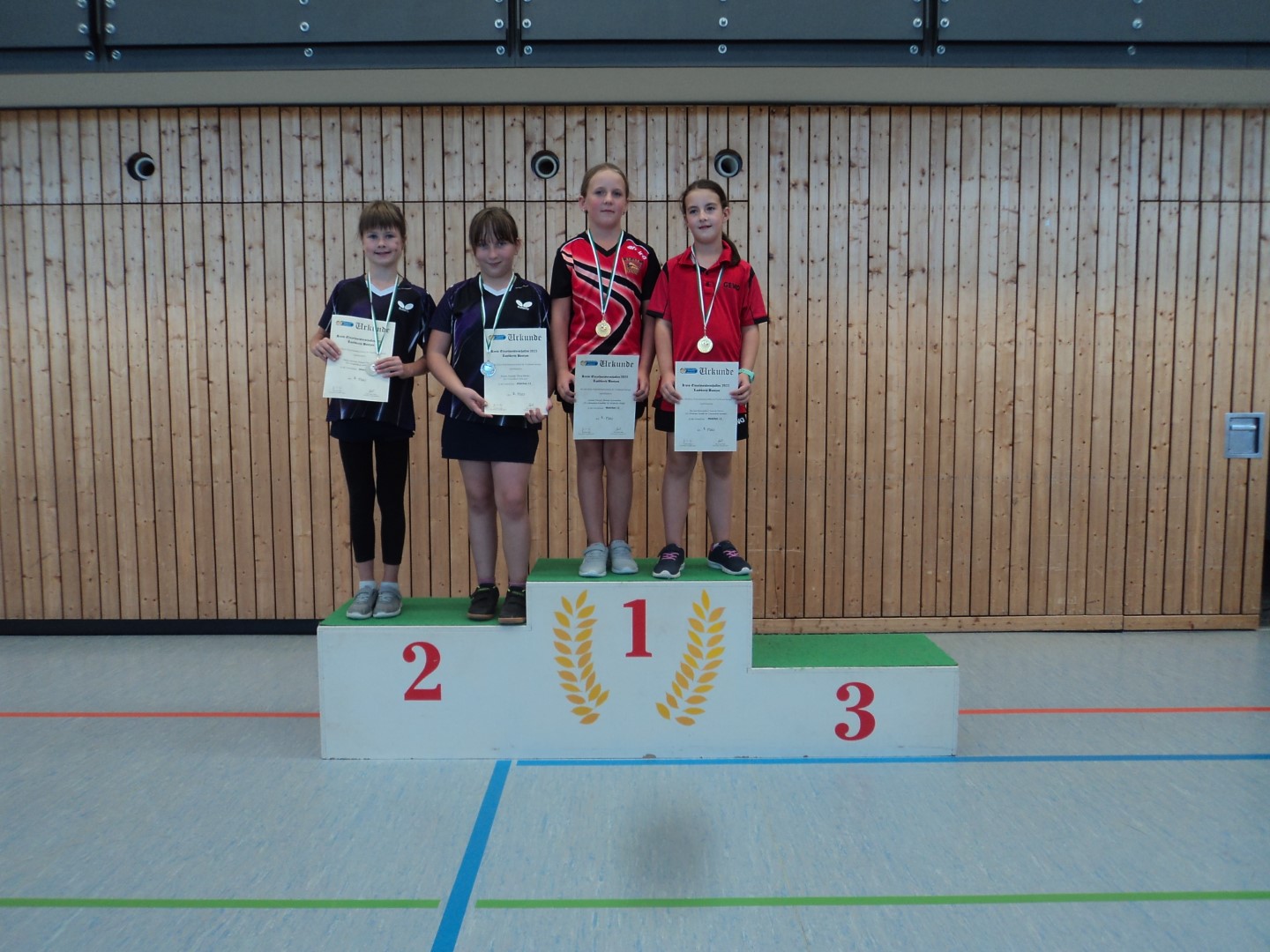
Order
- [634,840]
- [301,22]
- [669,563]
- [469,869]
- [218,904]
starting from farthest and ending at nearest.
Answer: [301,22]
[669,563]
[634,840]
[469,869]
[218,904]

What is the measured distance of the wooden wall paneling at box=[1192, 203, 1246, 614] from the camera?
4.51 metres

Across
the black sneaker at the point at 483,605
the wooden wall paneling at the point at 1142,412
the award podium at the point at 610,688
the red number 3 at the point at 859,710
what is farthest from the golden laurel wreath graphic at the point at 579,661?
the wooden wall paneling at the point at 1142,412

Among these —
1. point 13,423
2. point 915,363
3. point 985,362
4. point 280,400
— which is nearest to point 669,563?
point 915,363

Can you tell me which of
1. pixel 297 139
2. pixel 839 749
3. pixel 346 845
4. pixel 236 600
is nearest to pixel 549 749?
pixel 346 845

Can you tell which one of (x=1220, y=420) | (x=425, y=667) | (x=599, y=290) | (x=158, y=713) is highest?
(x=599, y=290)

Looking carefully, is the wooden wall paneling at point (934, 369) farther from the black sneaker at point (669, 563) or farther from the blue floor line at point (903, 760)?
the black sneaker at point (669, 563)

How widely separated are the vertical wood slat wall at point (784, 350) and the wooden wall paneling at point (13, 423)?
0.01 meters

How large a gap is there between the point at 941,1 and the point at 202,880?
4103 mm

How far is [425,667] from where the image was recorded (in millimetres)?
2926

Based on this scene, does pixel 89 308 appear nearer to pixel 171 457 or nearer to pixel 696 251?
pixel 171 457

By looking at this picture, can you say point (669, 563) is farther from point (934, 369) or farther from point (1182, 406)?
point (1182, 406)

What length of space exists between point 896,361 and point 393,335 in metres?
2.61

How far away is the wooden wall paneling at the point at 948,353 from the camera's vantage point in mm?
4434

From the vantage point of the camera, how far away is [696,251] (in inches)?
119
